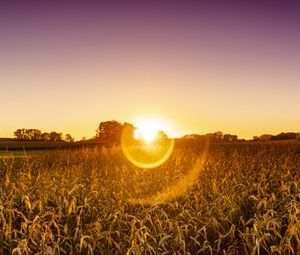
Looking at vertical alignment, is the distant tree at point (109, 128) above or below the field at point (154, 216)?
above

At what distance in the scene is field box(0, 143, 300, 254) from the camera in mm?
4516

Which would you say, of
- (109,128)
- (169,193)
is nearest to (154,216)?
(169,193)

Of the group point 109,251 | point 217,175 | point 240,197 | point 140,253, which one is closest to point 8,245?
point 109,251

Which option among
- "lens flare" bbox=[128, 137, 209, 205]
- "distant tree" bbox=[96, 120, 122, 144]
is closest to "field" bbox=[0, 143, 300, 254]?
"lens flare" bbox=[128, 137, 209, 205]

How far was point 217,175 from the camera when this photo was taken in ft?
31.8

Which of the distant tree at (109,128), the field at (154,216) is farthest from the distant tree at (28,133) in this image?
the field at (154,216)

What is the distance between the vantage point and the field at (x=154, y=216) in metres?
4.52

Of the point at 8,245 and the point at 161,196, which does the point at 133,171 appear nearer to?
the point at 161,196

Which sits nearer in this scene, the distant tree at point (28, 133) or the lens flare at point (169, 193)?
the lens flare at point (169, 193)

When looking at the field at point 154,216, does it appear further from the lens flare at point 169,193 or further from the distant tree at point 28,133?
the distant tree at point 28,133

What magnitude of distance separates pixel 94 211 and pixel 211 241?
82.4 inches

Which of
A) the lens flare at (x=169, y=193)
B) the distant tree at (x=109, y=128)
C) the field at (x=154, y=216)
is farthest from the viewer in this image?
the distant tree at (x=109, y=128)

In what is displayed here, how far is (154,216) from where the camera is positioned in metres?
6.52

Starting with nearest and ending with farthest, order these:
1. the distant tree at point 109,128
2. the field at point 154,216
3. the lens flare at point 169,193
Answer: the field at point 154,216 < the lens flare at point 169,193 < the distant tree at point 109,128
